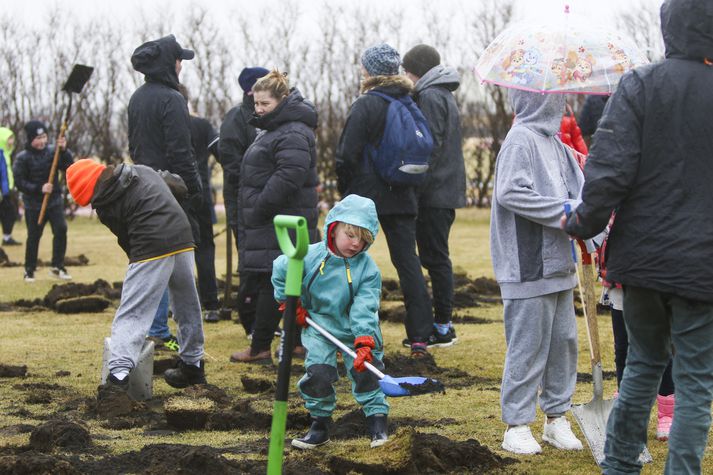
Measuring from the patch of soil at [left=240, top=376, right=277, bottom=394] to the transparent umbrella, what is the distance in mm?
2347

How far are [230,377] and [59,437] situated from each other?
210 centimetres

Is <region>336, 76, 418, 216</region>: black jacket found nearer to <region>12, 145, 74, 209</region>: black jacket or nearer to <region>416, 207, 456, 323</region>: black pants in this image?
<region>416, 207, 456, 323</region>: black pants

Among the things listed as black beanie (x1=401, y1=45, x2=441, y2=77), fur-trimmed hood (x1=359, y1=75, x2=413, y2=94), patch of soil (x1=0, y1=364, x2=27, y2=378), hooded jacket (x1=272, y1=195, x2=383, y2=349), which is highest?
black beanie (x1=401, y1=45, x2=441, y2=77)

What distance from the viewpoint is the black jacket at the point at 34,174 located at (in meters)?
12.5

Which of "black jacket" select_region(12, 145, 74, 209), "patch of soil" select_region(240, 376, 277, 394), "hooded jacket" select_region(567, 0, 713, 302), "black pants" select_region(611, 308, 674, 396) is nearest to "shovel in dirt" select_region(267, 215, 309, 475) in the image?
"hooded jacket" select_region(567, 0, 713, 302)

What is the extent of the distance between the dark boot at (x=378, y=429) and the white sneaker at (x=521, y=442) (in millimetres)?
551

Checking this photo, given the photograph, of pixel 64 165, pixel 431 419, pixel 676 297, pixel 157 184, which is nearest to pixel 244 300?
pixel 157 184

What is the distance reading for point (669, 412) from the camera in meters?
5.26

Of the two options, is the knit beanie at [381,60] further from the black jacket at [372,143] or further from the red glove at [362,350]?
the red glove at [362,350]

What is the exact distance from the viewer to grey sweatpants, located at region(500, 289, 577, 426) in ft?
16.3

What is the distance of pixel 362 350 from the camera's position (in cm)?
482

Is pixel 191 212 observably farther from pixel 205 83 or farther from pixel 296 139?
pixel 205 83

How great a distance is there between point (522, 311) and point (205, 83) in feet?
78.6

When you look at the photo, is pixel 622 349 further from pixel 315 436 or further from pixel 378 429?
pixel 315 436
